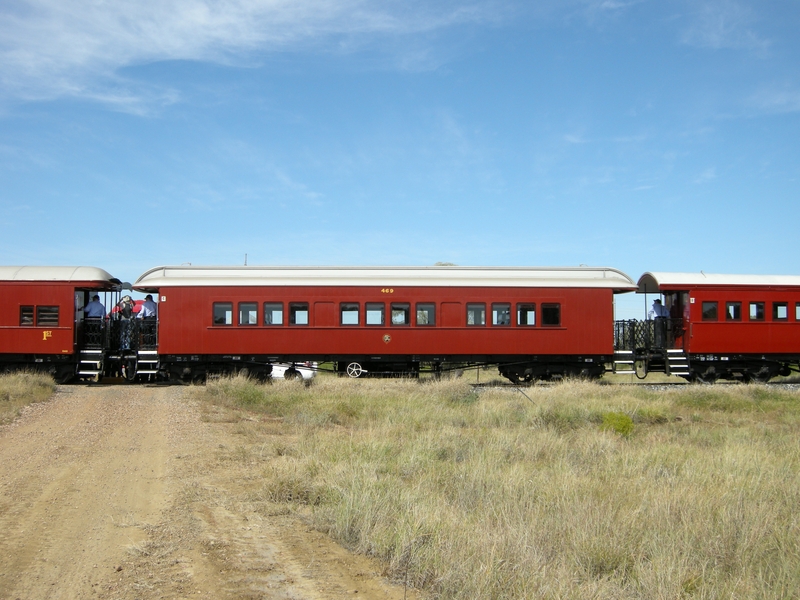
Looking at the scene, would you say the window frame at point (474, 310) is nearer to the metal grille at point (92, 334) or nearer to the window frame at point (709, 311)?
the window frame at point (709, 311)

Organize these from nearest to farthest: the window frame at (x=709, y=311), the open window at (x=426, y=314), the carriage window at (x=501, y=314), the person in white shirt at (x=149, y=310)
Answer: the open window at (x=426, y=314) < the carriage window at (x=501, y=314) < the person in white shirt at (x=149, y=310) < the window frame at (x=709, y=311)

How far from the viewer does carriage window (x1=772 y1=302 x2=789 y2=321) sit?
903 inches

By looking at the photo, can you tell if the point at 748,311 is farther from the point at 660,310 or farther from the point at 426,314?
the point at 426,314

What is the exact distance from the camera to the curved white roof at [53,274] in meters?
21.8

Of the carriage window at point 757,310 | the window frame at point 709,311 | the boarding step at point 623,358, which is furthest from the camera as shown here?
the carriage window at point 757,310

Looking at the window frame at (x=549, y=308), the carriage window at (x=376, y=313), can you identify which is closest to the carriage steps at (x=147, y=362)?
the carriage window at (x=376, y=313)

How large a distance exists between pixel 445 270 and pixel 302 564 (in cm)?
1634

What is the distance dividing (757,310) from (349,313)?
1292cm

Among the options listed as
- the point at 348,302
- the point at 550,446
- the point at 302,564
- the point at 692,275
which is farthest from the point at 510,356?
the point at 302,564

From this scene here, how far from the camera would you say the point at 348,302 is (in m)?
21.4

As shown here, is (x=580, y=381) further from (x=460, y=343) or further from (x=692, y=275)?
(x=692, y=275)

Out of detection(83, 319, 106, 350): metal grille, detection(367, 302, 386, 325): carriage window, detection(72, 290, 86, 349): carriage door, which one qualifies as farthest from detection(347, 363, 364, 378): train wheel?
detection(72, 290, 86, 349): carriage door

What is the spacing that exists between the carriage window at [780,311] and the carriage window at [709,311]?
1.99m

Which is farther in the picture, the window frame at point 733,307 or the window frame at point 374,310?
the window frame at point 733,307
